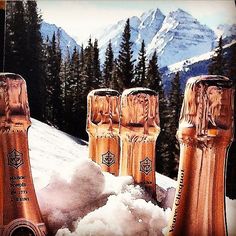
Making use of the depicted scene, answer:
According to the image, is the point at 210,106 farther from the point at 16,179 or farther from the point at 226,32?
the point at 16,179

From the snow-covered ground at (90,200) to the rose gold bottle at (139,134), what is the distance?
0.03 m

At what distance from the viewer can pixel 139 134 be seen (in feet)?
5.26

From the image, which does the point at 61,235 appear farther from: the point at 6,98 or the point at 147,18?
the point at 147,18

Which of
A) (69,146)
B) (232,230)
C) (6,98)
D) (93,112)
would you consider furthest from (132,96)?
(232,230)

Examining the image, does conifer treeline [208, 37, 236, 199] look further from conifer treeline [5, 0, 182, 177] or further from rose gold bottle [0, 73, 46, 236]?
rose gold bottle [0, 73, 46, 236]

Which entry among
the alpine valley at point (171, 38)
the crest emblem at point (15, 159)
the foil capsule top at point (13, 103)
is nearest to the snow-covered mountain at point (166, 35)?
the alpine valley at point (171, 38)

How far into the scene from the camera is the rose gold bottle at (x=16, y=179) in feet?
5.12

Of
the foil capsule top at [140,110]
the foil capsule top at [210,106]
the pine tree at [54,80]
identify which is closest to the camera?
the foil capsule top at [210,106]

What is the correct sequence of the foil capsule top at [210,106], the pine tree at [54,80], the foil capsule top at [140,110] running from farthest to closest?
1. the pine tree at [54,80]
2. the foil capsule top at [140,110]
3. the foil capsule top at [210,106]

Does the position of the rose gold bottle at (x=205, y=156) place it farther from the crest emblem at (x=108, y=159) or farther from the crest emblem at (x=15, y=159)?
the crest emblem at (x=15, y=159)

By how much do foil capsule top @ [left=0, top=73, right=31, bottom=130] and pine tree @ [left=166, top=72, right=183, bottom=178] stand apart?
1.31ft

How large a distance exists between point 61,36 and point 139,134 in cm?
37

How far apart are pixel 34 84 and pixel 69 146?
0.20 metres

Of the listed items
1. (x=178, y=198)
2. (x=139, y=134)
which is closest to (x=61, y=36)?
(x=139, y=134)
